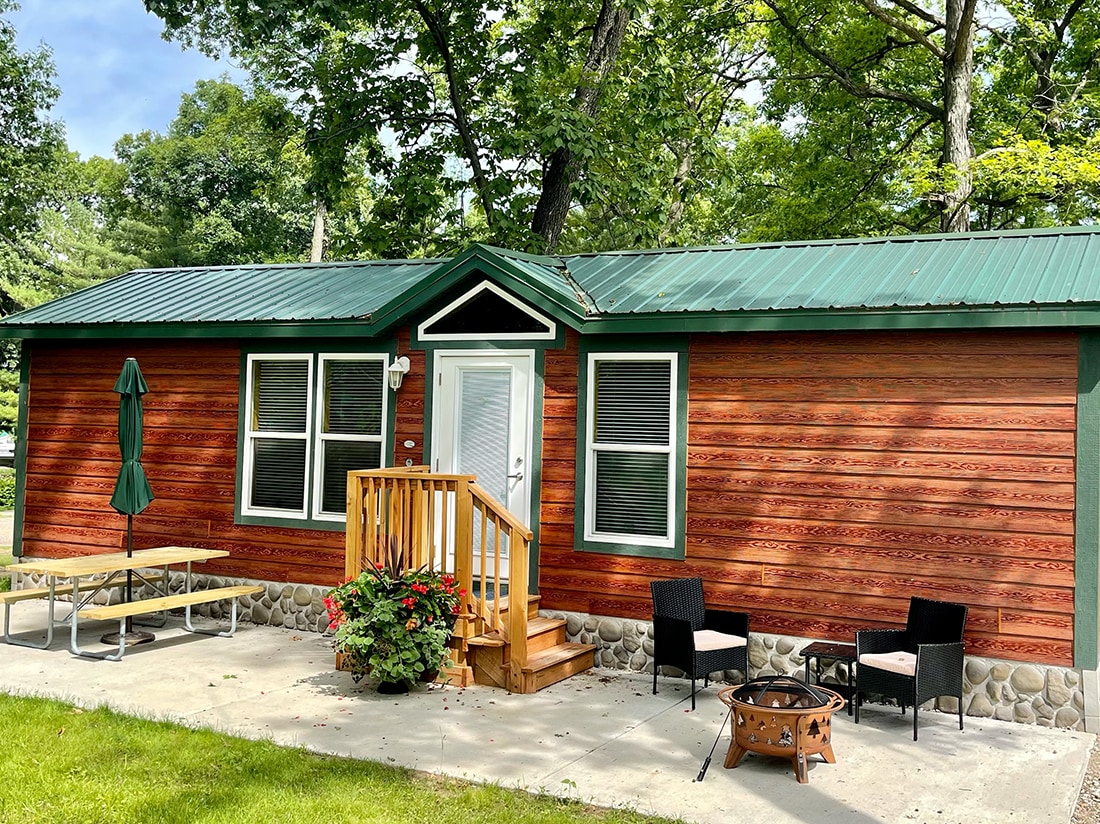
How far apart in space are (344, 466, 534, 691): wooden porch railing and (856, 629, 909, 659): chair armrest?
2262 millimetres

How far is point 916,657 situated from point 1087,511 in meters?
1.45

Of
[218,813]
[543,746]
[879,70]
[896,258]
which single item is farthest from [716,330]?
[879,70]

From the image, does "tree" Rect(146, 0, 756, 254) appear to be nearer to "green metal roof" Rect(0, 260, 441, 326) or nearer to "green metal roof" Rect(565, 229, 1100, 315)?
"green metal roof" Rect(0, 260, 441, 326)

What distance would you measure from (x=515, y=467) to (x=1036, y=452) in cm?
387

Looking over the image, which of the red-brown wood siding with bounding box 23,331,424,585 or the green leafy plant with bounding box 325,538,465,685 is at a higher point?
the red-brown wood siding with bounding box 23,331,424,585

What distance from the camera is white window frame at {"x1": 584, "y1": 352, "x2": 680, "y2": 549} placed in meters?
7.77

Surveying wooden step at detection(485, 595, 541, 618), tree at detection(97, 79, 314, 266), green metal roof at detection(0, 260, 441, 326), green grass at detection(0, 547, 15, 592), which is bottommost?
green grass at detection(0, 547, 15, 592)

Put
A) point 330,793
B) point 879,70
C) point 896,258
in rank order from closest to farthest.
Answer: point 330,793 < point 896,258 < point 879,70

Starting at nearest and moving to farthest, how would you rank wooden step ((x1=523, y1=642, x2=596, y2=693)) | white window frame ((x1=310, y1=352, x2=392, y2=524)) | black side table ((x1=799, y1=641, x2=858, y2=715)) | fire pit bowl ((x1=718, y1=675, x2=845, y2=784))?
fire pit bowl ((x1=718, y1=675, x2=845, y2=784)) → black side table ((x1=799, y1=641, x2=858, y2=715)) → wooden step ((x1=523, y1=642, x2=596, y2=693)) → white window frame ((x1=310, y1=352, x2=392, y2=524))

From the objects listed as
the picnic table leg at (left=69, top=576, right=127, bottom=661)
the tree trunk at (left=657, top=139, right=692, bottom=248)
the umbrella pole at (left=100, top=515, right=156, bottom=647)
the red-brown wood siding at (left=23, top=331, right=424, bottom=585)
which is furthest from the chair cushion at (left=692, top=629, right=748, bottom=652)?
the tree trunk at (left=657, top=139, right=692, bottom=248)

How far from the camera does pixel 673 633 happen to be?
699 cm

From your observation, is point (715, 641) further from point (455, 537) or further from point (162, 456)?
point (162, 456)

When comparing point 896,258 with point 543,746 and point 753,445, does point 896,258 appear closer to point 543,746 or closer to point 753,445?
point 753,445

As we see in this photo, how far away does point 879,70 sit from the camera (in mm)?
18812
